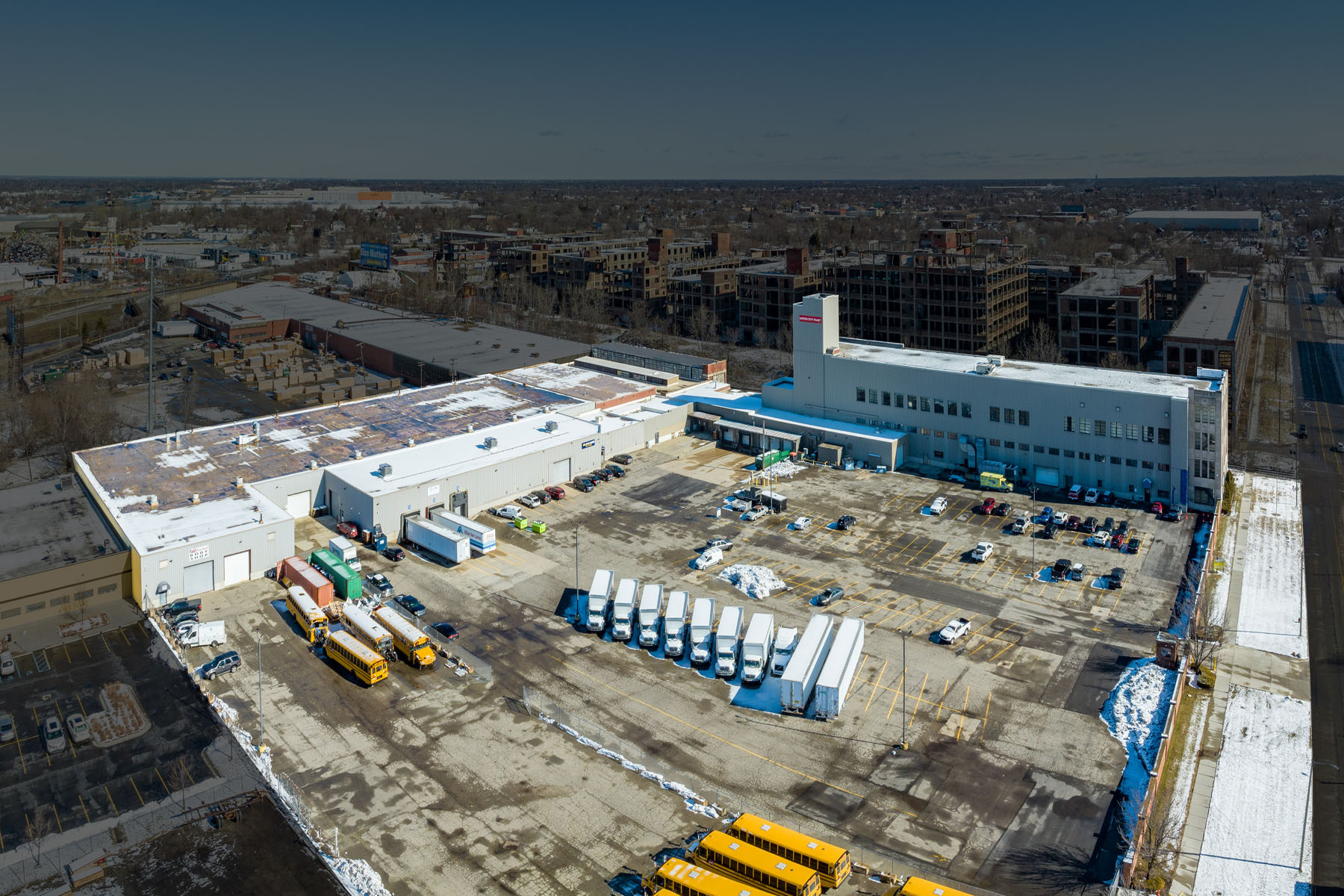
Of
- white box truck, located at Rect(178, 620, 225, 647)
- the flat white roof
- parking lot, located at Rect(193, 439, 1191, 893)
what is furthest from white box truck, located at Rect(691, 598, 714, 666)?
the flat white roof

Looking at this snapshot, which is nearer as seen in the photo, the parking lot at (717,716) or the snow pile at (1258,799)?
the snow pile at (1258,799)

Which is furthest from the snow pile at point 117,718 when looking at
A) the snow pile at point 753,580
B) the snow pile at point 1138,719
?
the snow pile at point 1138,719

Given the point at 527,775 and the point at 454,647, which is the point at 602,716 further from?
the point at 454,647

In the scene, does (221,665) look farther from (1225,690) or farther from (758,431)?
(1225,690)

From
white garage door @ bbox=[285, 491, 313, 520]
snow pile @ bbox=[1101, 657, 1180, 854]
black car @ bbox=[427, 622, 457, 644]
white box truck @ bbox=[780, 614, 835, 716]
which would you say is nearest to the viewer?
snow pile @ bbox=[1101, 657, 1180, 854]

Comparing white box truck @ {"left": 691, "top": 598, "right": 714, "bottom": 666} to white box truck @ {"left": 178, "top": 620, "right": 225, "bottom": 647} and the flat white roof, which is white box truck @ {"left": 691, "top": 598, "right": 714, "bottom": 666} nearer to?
white box truck @ {"left": 178, "top": 620, "right": 225, "bottom": 647}

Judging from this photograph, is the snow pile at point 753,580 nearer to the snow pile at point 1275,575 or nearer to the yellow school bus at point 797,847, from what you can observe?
the yellow school bus at point 797,847

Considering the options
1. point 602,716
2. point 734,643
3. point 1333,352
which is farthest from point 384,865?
point 1333,352
